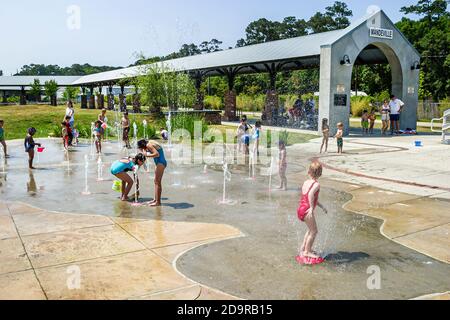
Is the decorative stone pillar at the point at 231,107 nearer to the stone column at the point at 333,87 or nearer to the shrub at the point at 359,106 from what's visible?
the stone column at the point at 333,87

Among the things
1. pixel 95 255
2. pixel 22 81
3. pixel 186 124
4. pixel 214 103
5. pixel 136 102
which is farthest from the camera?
pixel 22 81

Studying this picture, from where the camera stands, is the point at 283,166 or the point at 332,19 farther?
the point at 332,19

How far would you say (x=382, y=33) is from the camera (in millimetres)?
22672

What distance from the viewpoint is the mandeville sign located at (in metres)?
22.3

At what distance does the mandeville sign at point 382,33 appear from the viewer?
22.3m

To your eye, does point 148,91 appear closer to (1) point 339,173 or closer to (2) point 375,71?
→ (1) point 339,173

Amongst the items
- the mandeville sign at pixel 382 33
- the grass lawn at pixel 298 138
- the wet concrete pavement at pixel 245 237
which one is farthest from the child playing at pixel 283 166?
the mandeville sign at pixel 382 33

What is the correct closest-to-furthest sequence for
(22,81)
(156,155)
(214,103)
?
(156,155)
(214,103)
(22,81)

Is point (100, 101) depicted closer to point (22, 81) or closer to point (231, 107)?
point (231, 107)

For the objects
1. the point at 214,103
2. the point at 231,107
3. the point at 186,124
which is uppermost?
the point at 214,103

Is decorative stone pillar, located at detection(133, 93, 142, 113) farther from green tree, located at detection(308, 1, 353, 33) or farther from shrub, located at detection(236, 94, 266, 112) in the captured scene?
green tree, located at detection(308, 1, 353, 33)

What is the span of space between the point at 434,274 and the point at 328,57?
55.7 feet

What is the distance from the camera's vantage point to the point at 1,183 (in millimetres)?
10930

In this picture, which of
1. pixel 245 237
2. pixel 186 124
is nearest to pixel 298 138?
pixel 186 124
